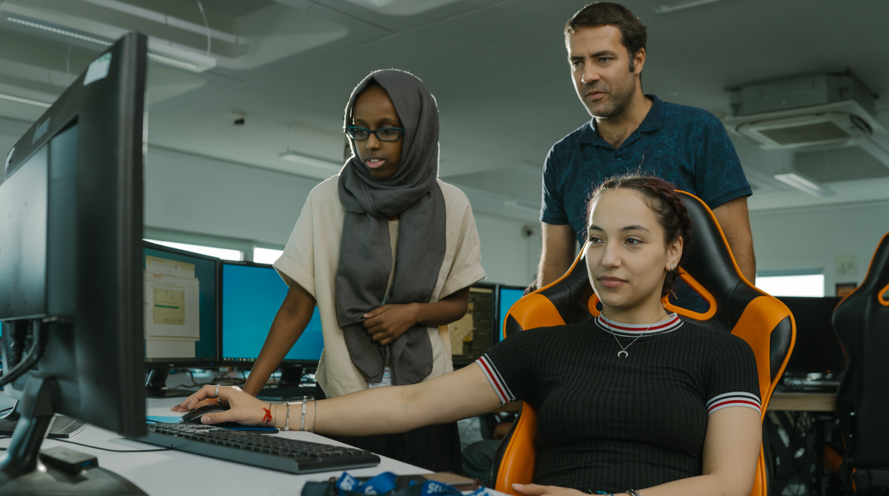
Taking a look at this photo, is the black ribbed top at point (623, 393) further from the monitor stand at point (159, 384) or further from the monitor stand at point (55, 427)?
the monitor stand at point (159, 384)

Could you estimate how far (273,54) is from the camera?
16.9 ft

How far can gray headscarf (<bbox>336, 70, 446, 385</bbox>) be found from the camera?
141cm

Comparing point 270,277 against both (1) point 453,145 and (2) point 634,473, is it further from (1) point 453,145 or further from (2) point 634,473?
(1) point 453,145

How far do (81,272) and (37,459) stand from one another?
9.1 inches

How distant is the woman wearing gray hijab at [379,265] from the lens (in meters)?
1.41

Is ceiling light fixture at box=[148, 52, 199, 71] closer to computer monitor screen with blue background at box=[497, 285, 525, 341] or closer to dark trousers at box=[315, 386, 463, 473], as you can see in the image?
computer monitor screen with blue background at box=[497, 285, 525, 341]

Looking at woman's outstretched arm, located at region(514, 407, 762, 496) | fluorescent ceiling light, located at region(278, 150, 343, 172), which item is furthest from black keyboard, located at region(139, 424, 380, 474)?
fluorescent ceiling light, located at region(278, 150, 343, 172)

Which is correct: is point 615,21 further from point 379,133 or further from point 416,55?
point 416,55

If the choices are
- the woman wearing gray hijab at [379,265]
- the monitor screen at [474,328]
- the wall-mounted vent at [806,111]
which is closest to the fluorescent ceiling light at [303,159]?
the wall-mounted vent at [806,111]

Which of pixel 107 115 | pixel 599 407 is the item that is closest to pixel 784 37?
pixel 599 407

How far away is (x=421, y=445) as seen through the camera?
139 cm

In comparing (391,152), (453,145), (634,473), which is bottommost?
(634,473)

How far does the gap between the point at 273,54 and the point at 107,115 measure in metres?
4.74

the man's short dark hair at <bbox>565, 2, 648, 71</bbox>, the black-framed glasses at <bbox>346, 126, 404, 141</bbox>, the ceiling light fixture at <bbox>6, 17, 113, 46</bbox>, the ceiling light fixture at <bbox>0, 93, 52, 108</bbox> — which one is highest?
the ceiling light fixture at <bbox>6, 17, 113, 46</bbox>
